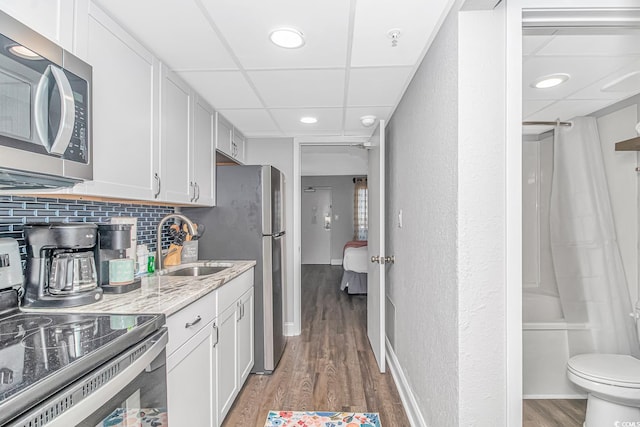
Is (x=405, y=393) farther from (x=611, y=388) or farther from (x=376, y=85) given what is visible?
(x=376, y=85)

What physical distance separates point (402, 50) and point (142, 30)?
1287 mm

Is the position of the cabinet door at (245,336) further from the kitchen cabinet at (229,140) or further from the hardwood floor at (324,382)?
the kitchen cabinet at (229,140)

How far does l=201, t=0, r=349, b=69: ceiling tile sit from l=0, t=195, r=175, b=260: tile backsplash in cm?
113

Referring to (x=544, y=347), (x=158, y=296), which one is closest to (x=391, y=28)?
(x=544, y=347)

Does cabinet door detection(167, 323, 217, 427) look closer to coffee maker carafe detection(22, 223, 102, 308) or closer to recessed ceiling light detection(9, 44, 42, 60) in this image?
coffee maker carafe detection(22, 223, 102, 308)

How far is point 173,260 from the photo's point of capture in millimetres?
2543

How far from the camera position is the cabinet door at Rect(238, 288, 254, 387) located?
7.81ft

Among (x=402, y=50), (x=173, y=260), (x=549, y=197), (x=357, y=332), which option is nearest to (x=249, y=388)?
(x=173, y=260)

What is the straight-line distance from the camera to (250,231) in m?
2.77

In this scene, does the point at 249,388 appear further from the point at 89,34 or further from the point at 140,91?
the point at 89,34

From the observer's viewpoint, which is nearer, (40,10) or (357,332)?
(40,10)

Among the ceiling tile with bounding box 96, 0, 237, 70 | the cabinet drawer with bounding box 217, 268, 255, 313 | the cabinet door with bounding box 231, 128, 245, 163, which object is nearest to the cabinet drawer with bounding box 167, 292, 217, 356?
the cabinet drawer with bounding box 217, 268, 255, 313

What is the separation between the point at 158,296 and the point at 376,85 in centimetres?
181

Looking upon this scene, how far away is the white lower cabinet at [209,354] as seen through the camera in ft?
4.80
